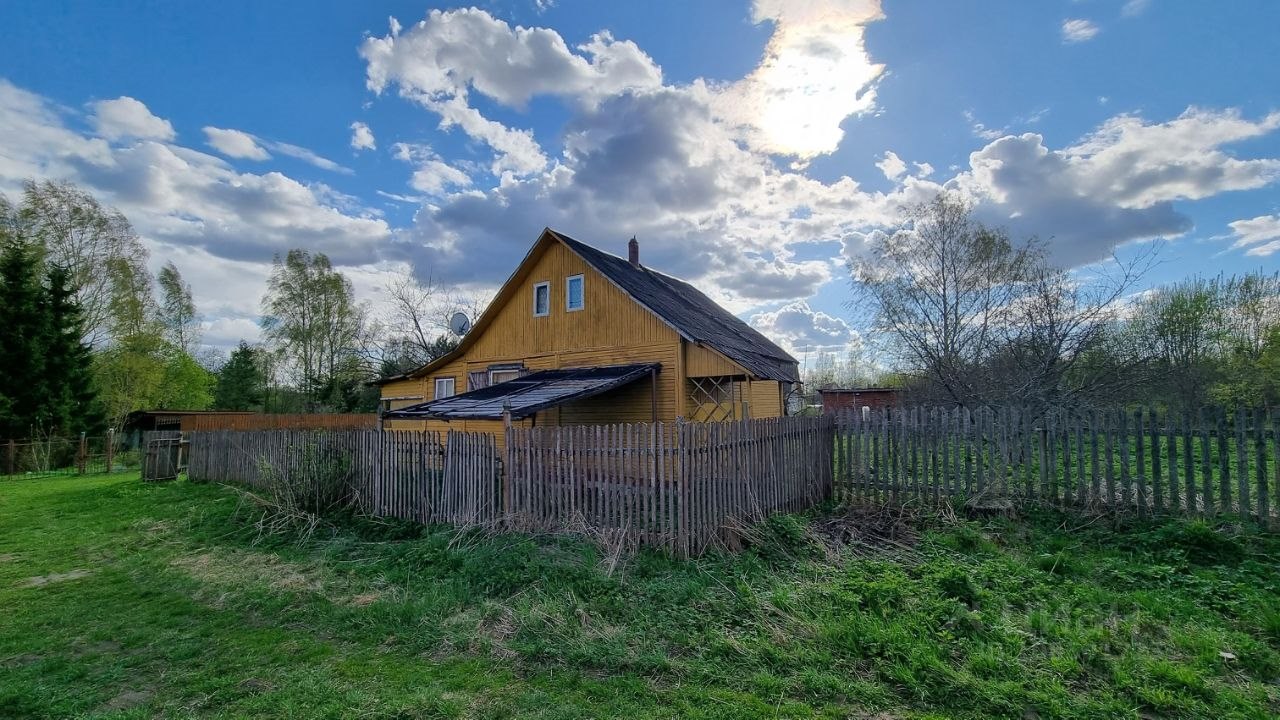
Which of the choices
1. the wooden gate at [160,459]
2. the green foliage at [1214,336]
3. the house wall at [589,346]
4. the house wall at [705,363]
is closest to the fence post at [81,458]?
the wooden gate at [160,459]

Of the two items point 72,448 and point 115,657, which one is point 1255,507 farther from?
point 72,448

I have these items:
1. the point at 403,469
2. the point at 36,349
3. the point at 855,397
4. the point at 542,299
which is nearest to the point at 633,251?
the point at 542,299

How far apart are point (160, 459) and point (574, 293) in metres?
12.9

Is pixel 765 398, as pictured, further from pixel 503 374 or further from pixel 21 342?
pixel 21 342

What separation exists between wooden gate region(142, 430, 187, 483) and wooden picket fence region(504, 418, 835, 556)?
1398 cm

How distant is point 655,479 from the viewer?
6.76 meters

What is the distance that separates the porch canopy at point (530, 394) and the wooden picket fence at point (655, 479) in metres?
1.43

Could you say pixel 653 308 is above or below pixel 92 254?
below

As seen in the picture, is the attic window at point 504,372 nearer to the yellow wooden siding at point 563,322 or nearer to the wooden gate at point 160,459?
the yellow wooden siding at point 563,322

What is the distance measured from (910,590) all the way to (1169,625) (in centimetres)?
194

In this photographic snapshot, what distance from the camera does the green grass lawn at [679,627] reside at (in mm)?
3500

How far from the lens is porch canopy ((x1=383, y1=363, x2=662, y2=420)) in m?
9.59

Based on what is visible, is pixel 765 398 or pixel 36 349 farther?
pixel 36 349

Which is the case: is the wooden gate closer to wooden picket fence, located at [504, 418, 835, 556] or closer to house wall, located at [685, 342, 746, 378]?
wooden picket fence, located at [504, 418, 835, 556]
